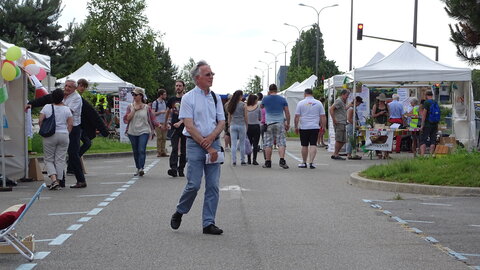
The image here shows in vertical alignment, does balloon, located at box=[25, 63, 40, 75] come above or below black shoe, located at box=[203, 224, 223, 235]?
above

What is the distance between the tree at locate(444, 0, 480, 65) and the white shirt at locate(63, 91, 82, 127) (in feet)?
22.8

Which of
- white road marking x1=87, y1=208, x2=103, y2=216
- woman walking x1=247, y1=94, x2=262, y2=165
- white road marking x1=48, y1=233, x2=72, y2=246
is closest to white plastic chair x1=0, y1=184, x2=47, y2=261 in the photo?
white road marking x1=48, y1=233, x2=72, y2=246

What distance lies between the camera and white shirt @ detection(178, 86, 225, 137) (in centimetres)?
857

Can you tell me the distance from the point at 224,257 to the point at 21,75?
8763mm

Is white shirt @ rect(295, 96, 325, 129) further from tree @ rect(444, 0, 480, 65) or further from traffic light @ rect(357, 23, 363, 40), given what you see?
traffic light @ rect(357, 23, 363, 40)

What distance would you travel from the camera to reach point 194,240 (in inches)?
320

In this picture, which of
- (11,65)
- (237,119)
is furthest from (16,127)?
(237,119)

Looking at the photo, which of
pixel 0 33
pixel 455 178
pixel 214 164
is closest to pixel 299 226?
pixel 214 164

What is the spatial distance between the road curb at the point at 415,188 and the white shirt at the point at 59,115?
17.2 feet

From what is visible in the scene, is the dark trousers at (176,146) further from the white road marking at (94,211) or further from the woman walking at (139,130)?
the white road marking at (94,211)

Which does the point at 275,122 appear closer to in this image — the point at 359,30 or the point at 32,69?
the point at 32,69

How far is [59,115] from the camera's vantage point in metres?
13.2

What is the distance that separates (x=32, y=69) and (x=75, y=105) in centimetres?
102

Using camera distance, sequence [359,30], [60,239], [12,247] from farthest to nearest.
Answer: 1. [359,30]
2. [60,239]
3. [12,247]
